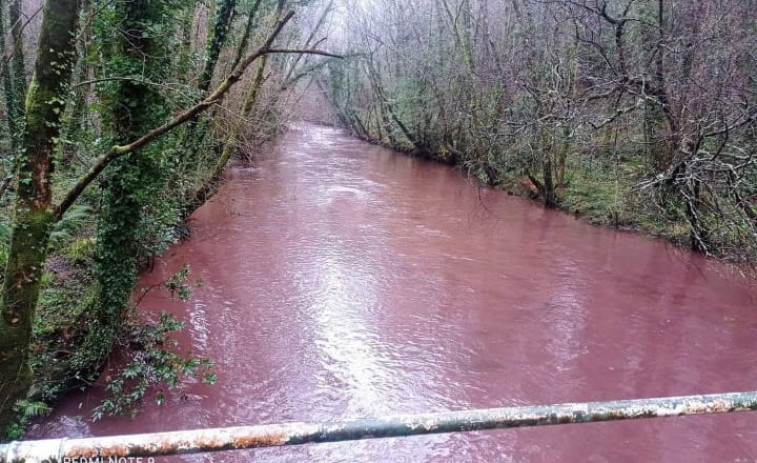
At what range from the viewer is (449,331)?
8.51 metres

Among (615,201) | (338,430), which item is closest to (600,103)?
(615,201)

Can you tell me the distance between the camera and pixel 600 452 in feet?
18.5

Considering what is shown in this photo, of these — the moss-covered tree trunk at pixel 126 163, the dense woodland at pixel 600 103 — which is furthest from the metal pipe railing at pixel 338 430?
the dense woodland at pixel 600 103

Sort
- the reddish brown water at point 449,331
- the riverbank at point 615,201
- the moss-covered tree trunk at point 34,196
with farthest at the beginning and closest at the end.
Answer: the riverbank at point 615,201, the reddish brown water at point 449,331, the moss-covered tree trunk at point 34,196

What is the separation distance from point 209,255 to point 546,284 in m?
7.65

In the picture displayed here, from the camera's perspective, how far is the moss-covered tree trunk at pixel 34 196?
402cm

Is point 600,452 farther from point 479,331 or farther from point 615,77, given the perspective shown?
point 615,77

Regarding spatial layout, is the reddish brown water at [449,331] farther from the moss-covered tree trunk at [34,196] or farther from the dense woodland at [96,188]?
the moss-covered tree trunk at [34,196]

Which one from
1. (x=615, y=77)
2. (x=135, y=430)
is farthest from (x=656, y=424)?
(x=615, y=77)

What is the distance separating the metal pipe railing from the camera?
1.47 metres

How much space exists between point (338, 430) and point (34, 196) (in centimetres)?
386

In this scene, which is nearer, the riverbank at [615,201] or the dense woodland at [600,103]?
the dense woodland at [600,103]

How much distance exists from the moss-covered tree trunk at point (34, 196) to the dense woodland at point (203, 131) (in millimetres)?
12

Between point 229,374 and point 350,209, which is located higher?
point 350,209
